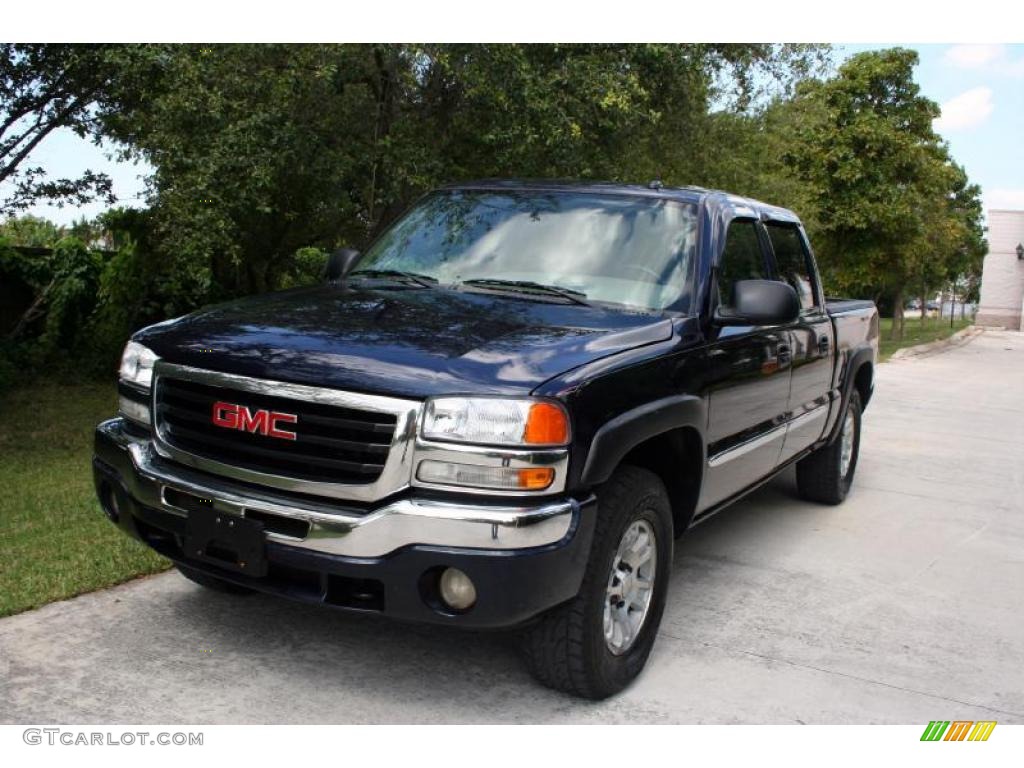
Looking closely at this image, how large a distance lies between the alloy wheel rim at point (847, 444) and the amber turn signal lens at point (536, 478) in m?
4.25

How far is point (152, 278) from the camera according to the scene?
13328 mm

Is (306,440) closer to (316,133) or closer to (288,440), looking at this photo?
(288,440)

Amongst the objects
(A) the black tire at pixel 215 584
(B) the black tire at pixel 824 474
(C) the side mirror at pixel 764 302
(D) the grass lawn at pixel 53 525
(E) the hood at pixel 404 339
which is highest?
(C) the side mirror at pixel 764 302

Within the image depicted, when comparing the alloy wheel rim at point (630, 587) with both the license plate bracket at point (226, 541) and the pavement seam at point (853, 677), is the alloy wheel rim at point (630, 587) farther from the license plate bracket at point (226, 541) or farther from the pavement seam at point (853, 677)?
the license plate bracket at point (226, 541)

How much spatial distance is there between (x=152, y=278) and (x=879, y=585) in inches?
424

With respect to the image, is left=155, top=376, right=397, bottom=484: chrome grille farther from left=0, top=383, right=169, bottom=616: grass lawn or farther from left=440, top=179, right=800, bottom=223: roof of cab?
left=440, top=179, right=800, bottom=223: roof of cab

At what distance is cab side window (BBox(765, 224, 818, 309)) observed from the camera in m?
5.57

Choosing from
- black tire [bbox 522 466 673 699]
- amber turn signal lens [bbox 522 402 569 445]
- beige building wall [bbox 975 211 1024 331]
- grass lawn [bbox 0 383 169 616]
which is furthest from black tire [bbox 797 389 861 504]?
beige building wall [bbox 975 211 1024 331]

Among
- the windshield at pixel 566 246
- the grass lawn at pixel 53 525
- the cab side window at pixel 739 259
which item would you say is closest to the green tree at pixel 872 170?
the grass lawn at pixel 53 525

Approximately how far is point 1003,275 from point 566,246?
144 ft

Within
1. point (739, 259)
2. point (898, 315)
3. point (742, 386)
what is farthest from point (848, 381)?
point (898, 315)

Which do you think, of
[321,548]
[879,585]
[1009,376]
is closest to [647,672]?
[321,548]

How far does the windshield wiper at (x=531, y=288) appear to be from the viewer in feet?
13.7
